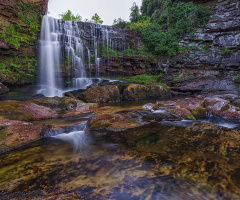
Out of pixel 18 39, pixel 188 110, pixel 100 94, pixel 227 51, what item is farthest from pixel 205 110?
pixel 18 39

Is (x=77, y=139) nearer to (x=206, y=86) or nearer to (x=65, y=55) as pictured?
(x=65, y=55)

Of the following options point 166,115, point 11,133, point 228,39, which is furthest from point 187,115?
point 228,39

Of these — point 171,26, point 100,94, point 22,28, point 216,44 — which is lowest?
point 100,94

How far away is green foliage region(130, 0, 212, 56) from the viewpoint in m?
15.6

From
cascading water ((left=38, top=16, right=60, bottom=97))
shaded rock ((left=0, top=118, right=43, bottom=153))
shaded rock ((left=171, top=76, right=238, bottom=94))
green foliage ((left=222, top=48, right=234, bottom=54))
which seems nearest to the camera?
shaded rock ((left=0, top=118, right=43, bottom=153))

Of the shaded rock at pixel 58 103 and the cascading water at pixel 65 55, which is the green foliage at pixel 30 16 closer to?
the cascading water at pixel 65 55

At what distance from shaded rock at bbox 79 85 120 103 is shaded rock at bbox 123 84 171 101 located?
0.77 metres

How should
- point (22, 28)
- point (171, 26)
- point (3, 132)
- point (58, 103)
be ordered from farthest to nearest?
point (171, 26) < point (22, 28) < point (58, 103) < point (3, 132)

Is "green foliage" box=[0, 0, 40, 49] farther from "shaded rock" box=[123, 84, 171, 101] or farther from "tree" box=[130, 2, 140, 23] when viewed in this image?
"tree" box=[130, 2, 140, 23]

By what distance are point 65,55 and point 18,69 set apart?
13.3 feet

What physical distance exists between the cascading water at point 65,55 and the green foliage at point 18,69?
848 millimetres

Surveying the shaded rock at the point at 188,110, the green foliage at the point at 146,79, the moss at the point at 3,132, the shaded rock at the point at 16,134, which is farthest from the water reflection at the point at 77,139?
the green foliage at the point at 146,79

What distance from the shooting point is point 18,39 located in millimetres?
10086

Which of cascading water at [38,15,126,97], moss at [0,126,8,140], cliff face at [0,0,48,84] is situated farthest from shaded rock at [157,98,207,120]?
cliff face at [0,0,48,84]
